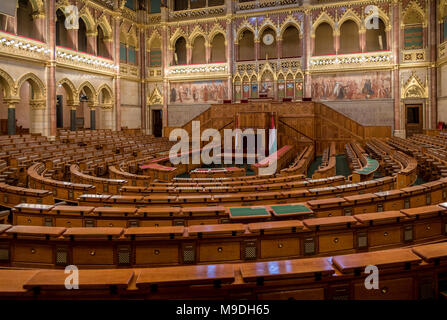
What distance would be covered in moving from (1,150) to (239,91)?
14.4m

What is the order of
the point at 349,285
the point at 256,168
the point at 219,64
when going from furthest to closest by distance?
the point at 219,64 < the point at 256,168 < the point at 349,285

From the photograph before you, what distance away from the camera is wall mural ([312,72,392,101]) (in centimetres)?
2009

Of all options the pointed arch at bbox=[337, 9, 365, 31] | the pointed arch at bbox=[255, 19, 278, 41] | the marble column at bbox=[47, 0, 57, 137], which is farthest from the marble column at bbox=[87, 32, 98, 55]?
the pointed arch at bbox=[337, 9, 365, 31]

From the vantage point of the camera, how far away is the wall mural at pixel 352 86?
20.1 meters

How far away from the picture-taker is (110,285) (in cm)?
243

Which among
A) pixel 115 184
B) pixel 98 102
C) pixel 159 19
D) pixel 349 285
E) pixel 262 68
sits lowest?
pixel 349 285

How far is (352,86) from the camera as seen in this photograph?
20.6 metres

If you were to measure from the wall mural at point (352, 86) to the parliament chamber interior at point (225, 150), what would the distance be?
0.08 meters

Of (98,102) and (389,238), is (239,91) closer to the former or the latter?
(98,102)

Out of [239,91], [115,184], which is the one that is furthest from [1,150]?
[239,91]

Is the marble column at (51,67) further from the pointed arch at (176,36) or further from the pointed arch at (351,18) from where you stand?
the pointed arch at (351,18)

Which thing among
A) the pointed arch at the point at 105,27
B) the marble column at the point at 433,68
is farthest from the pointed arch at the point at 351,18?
the pointed arch at the point at 105,27

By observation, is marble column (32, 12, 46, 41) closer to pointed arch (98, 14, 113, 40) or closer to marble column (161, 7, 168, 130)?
pointed arch (98, 14, 113, 40)

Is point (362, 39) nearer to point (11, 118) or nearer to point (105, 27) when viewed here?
point (105, 27)
